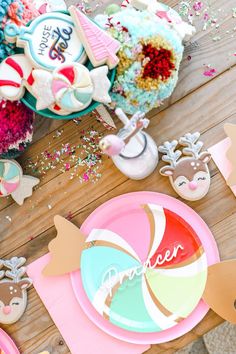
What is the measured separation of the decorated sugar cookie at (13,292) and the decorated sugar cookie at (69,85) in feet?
1.05

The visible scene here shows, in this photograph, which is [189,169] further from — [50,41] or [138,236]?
[50,41]

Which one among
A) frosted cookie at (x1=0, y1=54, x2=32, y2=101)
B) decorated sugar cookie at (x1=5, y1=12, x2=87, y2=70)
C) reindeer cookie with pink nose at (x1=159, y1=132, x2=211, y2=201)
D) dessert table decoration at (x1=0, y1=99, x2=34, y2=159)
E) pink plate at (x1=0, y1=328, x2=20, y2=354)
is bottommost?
pink plate at (x1=0, y1=328, x2=20, y2=354)

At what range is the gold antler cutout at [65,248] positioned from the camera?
101 centimetres

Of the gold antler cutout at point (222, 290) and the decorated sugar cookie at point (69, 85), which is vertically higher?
the decorated sugar cookie at point (69, 85)

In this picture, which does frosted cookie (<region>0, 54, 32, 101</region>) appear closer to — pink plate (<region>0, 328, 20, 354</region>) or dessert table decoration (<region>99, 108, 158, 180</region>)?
dessert table decoration (<region>99, 108, 158, 180</region>)

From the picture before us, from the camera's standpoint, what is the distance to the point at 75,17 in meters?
0.88

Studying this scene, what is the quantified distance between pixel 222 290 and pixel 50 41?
51 centimetres

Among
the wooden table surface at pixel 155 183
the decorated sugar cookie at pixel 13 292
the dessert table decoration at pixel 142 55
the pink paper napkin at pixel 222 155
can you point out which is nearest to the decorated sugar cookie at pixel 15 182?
the wooden table surface at pixel 155 183

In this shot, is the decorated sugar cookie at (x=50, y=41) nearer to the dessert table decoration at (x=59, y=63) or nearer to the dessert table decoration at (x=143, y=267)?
the dessert table decoration at (x=59, y=63)

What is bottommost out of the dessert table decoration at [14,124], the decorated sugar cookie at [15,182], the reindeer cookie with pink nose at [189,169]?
the decorated sugar cookie at [15,182]

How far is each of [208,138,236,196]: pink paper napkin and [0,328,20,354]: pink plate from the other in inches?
19.5

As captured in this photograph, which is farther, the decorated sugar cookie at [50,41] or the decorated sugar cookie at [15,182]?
the decorated sugar cookie at [15,182]

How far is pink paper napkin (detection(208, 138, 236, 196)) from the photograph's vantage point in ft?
3.28

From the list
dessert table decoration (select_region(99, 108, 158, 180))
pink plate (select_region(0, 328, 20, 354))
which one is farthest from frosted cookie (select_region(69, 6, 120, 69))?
pink plate (select_region(0, 328, 20, 354))
